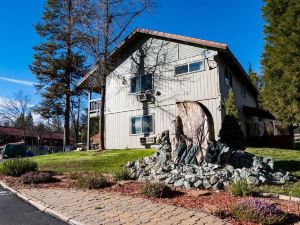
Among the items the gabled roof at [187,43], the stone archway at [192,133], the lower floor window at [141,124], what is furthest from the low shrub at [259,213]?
the lower floor window at [141,124]

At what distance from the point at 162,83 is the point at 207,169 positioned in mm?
12989

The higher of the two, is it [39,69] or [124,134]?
[39,69]

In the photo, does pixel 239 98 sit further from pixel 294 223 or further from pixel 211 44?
pixel 294 223

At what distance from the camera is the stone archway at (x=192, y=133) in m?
10.5

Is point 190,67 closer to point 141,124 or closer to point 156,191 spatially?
point 141,124

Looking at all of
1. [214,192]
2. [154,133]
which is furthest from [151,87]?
[214,192]

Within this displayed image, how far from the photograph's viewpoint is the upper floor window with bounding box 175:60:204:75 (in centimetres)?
2011

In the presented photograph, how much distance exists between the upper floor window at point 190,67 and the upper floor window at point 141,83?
2.26 metres

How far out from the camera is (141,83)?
22.7 meters

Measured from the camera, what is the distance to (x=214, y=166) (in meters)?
9.51

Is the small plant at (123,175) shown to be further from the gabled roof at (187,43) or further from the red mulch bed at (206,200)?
the gabled roof at (187,43)

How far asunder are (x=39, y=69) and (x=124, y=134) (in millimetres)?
18910

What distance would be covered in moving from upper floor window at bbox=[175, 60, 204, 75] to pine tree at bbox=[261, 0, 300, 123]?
399 centimetres

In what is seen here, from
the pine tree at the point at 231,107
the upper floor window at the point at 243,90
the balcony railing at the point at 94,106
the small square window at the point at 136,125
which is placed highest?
the upper floor window at the point at 243,90
